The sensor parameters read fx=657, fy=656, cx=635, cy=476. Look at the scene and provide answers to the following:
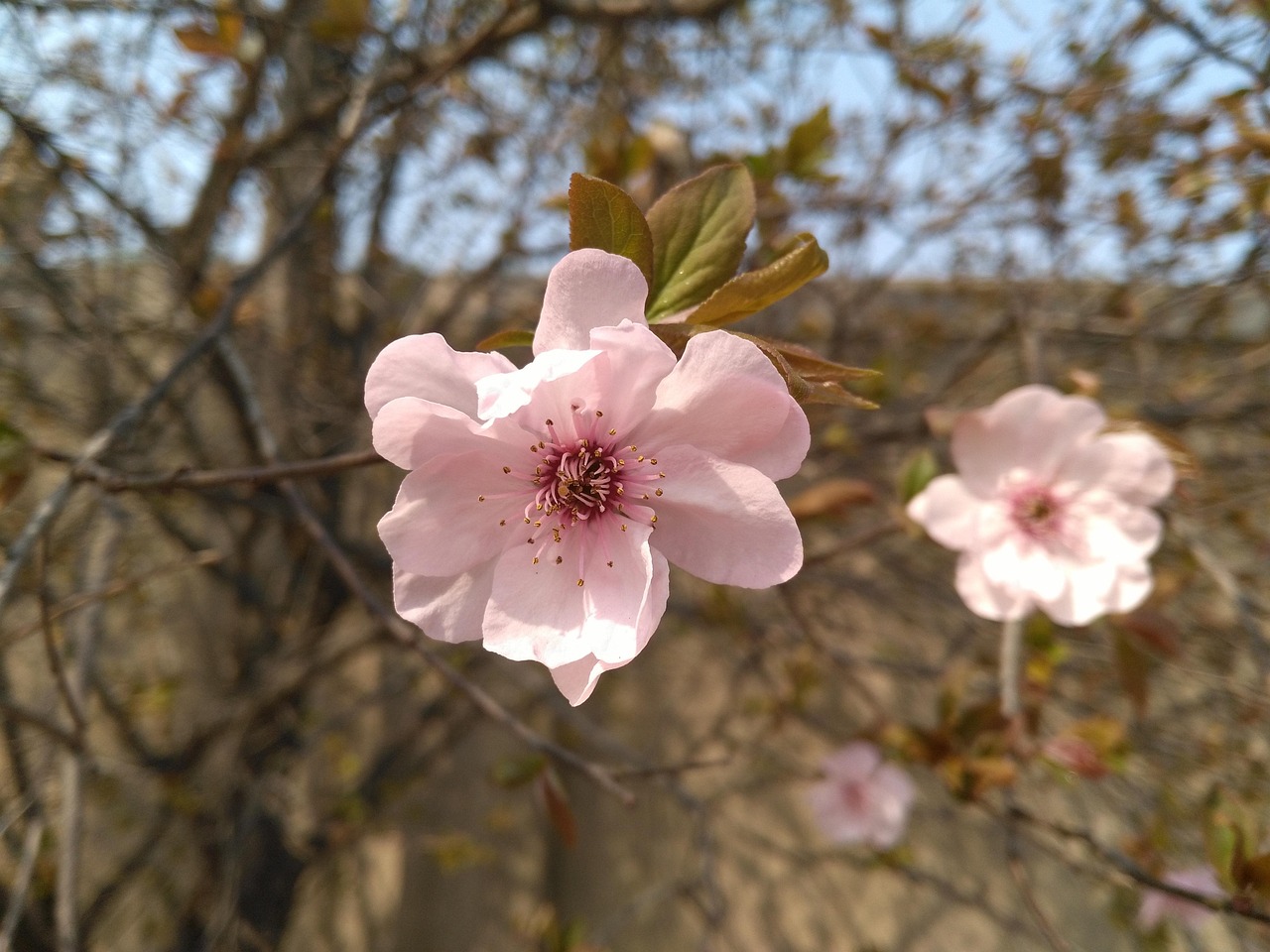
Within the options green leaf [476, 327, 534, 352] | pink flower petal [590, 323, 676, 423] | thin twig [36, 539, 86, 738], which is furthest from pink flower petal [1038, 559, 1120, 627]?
thin twig [36, 539, 86, 738]

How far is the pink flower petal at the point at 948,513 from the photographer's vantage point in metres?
1.07

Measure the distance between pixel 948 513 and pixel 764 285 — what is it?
2.30 ft

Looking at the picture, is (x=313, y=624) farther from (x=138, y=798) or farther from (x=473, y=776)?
(x=473, y=776)

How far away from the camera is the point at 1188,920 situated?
1.59 m

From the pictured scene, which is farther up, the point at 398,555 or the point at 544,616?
the point at 398,555

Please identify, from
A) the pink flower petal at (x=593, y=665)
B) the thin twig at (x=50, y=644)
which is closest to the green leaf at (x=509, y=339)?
the pink flower petal at (x=593, y=665)

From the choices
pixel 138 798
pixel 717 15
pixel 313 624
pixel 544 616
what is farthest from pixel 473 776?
pixel 717 15

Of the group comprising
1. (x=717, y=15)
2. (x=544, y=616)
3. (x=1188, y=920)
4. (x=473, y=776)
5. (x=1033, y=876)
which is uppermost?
(x=717, y=15)

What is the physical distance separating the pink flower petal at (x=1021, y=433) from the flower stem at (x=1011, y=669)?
26cm

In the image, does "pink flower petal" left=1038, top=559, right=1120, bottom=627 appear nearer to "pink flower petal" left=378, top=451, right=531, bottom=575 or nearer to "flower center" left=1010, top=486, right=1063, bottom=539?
"flower center" left=1010, top=486, right=1063, bottom=539

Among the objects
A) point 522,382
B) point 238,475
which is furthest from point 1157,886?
point 238,475

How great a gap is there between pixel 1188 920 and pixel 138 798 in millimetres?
2725

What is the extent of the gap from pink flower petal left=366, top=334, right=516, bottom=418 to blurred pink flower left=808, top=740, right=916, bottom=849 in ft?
5.33

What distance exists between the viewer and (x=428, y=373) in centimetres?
57
